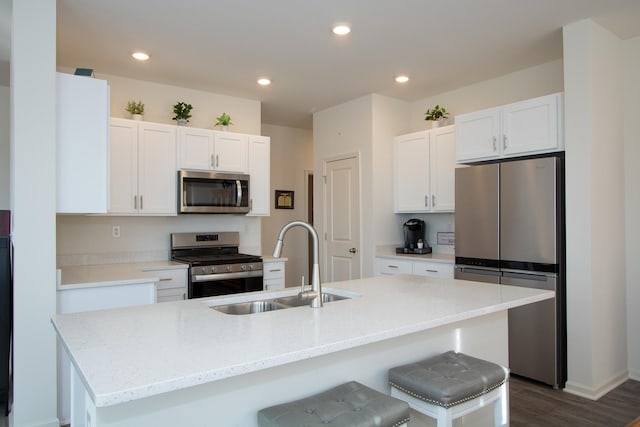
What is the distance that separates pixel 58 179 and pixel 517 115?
11.0 feet

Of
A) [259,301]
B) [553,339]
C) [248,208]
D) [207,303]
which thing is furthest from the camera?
[248,208]

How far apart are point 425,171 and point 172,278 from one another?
272 centimetres

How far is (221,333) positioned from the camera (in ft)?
4.81

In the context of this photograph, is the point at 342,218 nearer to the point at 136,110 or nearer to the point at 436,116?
the point at 436,116

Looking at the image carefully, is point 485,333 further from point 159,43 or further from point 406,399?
point 159,43

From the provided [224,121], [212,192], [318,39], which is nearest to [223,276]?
[212,192]

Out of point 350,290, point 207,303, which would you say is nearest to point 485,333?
point 350,290

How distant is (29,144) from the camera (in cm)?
245

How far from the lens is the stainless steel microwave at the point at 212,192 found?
4.07 meters

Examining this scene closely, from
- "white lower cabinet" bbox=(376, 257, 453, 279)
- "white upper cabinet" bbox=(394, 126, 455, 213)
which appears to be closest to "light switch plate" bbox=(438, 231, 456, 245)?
"white upper cabinet" bbox=(394, 126, 455, 213)

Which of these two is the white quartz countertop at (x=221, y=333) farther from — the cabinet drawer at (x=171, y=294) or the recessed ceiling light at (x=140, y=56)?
the recessed ceiling light at (x=140, y=56)

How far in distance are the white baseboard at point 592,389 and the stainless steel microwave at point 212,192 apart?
3193 millimetres

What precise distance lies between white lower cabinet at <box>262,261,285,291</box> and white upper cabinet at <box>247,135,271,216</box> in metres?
0.58

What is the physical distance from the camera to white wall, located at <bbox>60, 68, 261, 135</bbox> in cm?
407
